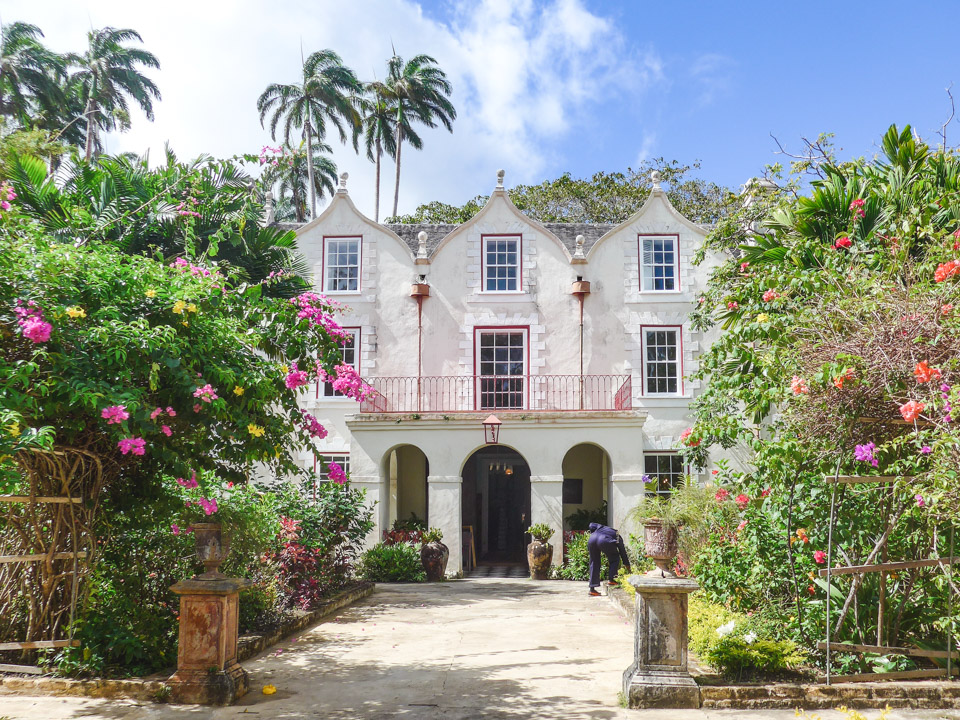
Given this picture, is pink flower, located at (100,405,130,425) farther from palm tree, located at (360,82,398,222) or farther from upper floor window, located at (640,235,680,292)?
palm tree, located at (360,82,398,222)

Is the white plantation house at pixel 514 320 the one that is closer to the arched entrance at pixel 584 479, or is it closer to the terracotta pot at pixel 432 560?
the arched entrance at pixel 584 479

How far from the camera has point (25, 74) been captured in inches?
1193

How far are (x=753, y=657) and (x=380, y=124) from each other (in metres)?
31.0

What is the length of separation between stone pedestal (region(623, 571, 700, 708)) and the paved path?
0.57 feet

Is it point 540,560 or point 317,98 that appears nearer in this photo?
point 540,560

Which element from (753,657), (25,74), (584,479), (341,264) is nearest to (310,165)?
(25,74)

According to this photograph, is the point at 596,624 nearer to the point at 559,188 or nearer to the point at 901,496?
the point at 901,496

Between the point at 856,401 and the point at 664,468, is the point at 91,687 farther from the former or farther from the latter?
the point at 664,468

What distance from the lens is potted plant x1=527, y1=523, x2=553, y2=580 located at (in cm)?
1672

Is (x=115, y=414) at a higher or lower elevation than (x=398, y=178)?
lower

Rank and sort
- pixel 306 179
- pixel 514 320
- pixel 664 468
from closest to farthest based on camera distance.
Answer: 1. pixel 664 468
2. pixel 514 320
3. pixel 306 179

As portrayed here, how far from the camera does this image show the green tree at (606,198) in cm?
2902

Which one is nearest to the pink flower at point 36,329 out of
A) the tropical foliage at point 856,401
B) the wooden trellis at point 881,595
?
the tropical foliage at point 856,401

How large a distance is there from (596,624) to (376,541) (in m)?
7.46
